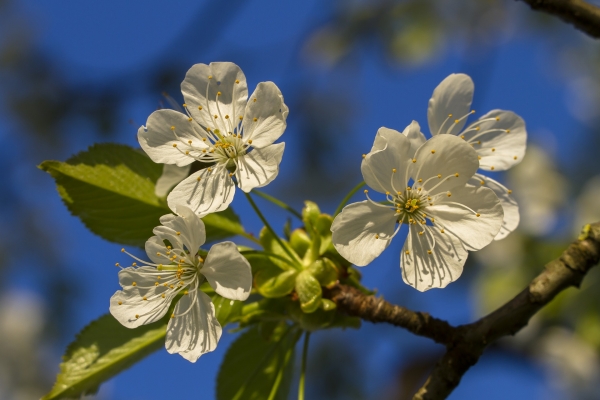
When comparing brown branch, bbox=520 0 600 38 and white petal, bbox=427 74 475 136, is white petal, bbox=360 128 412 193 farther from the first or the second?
brown branch, bbox=520 0 600 38

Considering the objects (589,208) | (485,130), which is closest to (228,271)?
(485,130)

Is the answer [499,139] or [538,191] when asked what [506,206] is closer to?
[499,139]

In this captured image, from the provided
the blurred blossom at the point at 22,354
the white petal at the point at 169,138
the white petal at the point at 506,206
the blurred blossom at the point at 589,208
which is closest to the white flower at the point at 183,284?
the white petal at the point at 169,138

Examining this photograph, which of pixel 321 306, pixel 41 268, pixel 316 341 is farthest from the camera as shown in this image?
pixel 41 268

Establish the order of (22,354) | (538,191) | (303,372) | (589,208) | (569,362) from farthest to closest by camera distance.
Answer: (22,354)
(538,191)
(569,362)
(589,208)
(303,372)

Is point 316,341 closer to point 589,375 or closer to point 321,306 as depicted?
point 589,375

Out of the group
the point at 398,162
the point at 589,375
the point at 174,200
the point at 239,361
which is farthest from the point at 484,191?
the point at 589,375

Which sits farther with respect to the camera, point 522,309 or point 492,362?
point 492,362
